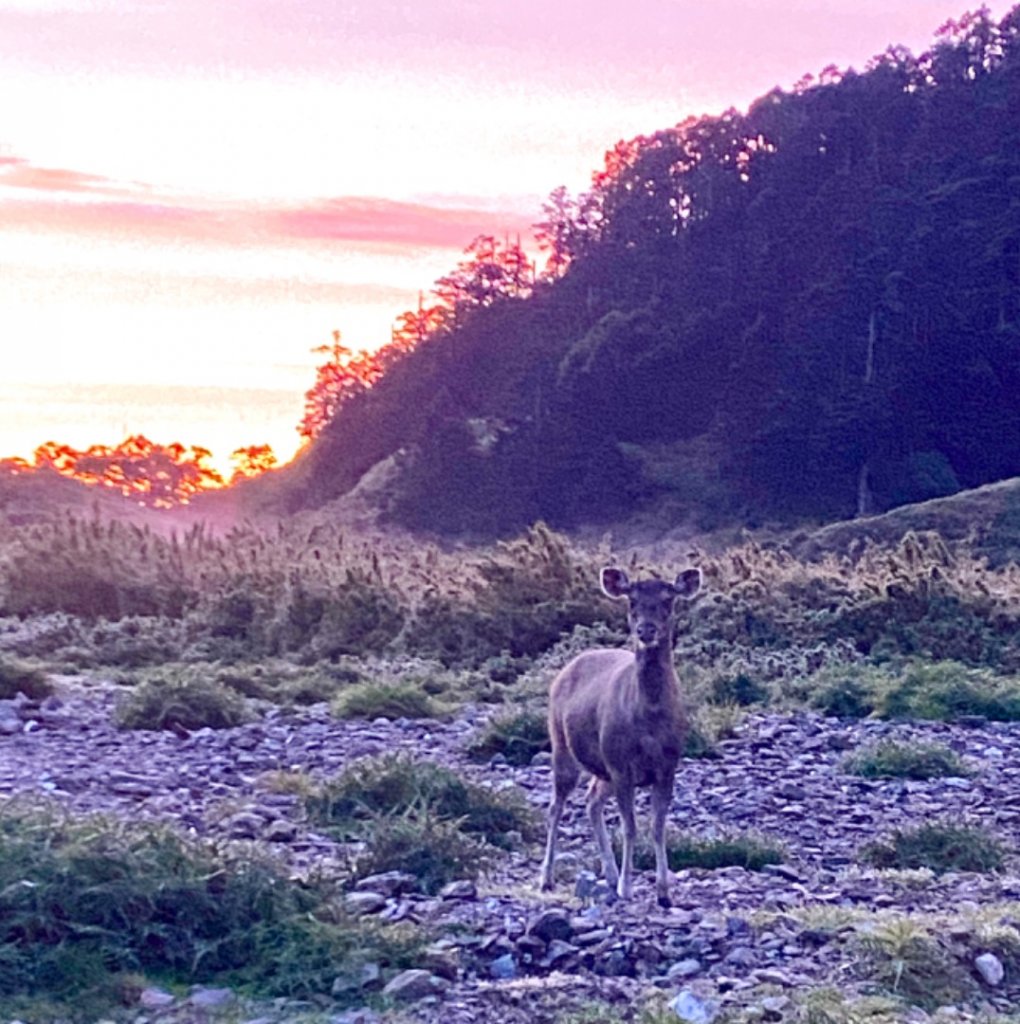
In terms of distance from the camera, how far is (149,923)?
27.7ft

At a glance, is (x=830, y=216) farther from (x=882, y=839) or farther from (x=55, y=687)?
(x=882, y=839)

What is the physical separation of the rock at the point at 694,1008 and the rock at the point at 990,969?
1.35 metres

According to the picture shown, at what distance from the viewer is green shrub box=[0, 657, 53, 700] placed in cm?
1817

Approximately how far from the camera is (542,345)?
63562 mm

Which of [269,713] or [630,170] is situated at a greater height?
[630,170]

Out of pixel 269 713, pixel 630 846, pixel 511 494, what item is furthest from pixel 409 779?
pixel 511 494

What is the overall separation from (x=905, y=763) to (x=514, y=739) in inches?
119

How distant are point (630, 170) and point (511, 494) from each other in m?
11.7

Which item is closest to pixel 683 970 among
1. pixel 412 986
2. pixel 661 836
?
pixel 412 986

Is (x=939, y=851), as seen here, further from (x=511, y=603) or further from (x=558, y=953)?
(x=511, y=603)

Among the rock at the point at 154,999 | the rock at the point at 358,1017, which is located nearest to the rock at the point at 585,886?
the rock at the point at 358,1017

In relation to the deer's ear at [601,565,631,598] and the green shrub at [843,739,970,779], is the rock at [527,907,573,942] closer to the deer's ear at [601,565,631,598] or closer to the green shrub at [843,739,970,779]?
the deer's ear at [601,565,631,598]

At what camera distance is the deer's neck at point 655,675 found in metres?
10.2

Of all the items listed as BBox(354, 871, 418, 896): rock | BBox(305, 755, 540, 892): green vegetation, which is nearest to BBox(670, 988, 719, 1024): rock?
BBox(354, 871, 418, 896): rock
